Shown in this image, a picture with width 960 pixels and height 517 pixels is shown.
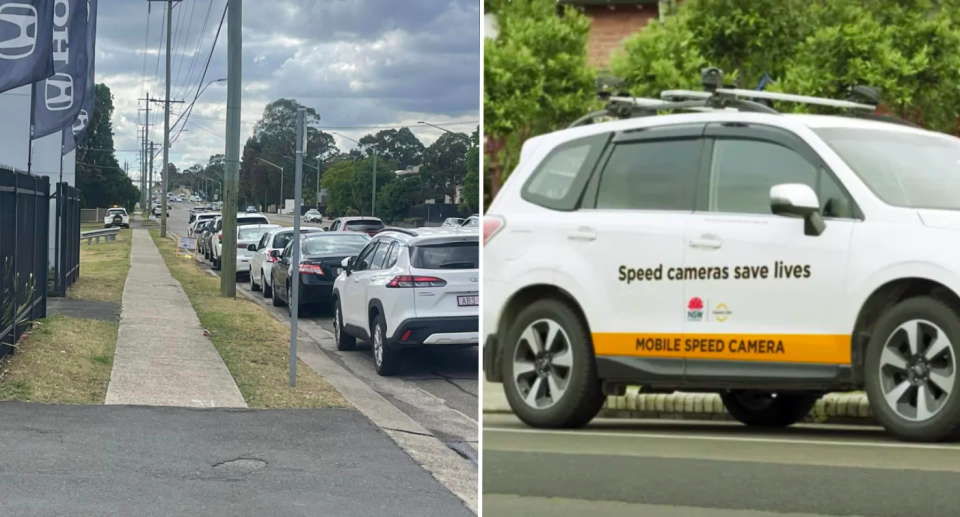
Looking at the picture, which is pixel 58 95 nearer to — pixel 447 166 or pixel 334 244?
pixel 334 244

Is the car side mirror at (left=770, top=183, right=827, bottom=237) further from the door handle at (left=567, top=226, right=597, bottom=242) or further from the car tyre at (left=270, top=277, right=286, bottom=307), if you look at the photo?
the car tyre at (left=270, top=277, right=286, bottom=307)

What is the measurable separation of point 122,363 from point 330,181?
16.1 metres

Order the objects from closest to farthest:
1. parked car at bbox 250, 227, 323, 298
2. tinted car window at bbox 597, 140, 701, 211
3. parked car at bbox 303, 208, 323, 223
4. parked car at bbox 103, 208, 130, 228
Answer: tinted car window at bbox 597, 140, 701, 211 < parked car at bbox 250, 227, 323, 298 < parked car at bbox 303, 208, 323, 223 < parked car at bbox 103, 208, 130, 228

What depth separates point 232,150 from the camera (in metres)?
22.3

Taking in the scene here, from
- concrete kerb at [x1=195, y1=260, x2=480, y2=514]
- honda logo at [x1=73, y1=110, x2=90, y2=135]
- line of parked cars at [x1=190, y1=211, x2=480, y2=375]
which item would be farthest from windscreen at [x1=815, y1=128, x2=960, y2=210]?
honda logo at [x1=73, y1=110, x2=90, y2=135]

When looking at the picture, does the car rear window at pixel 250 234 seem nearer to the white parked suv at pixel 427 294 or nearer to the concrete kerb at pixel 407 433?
the concrete kerb at pixel 407 433

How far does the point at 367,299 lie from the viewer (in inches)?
523

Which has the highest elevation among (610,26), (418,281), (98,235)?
(610,26)

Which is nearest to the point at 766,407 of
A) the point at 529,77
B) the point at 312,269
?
the point at 529,77

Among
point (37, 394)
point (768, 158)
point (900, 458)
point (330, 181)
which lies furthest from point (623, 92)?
point (330, 181)

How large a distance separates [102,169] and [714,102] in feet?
236

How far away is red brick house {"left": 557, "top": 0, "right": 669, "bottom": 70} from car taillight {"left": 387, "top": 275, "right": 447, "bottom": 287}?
31.8 ft

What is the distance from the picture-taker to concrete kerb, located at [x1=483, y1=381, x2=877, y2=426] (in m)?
2.30

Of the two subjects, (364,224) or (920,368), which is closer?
(920,368)
